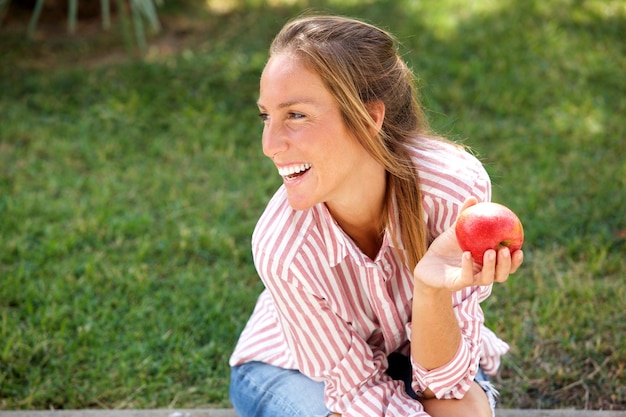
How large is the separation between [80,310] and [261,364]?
1.15m

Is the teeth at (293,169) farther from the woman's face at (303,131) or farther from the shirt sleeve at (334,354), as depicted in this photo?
the shirt sleeve at (334,354)

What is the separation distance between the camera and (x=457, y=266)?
211 cm

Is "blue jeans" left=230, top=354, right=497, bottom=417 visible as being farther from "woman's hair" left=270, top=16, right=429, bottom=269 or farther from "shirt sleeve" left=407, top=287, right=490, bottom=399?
"woman's hair" left=270, top=16, right=429, bottom=269

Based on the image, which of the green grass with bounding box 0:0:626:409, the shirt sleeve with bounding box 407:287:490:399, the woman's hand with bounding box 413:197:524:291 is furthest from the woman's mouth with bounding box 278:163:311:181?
the green grass with bounding box 0:0:626:409

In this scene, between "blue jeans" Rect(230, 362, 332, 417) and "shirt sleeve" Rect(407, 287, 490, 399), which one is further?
"blue jeans" Rect(230, 362, 332, 417)

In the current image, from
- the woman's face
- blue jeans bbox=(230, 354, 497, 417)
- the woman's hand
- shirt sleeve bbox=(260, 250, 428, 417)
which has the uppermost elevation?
the woman's face

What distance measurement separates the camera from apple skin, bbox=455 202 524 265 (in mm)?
1927

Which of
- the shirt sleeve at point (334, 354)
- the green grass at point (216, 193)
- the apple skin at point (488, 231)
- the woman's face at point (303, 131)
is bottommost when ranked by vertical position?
the green grass at point (216, 193)

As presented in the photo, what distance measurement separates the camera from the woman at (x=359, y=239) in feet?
7.04

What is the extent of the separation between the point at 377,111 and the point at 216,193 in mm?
2149

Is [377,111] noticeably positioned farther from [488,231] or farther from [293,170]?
[488,231]

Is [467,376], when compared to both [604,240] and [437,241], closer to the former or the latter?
[437,241]

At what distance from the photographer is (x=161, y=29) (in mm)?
6223

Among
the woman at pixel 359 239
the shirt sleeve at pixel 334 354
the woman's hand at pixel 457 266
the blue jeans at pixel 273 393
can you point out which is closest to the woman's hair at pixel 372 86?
the woman at pixel 359 239
